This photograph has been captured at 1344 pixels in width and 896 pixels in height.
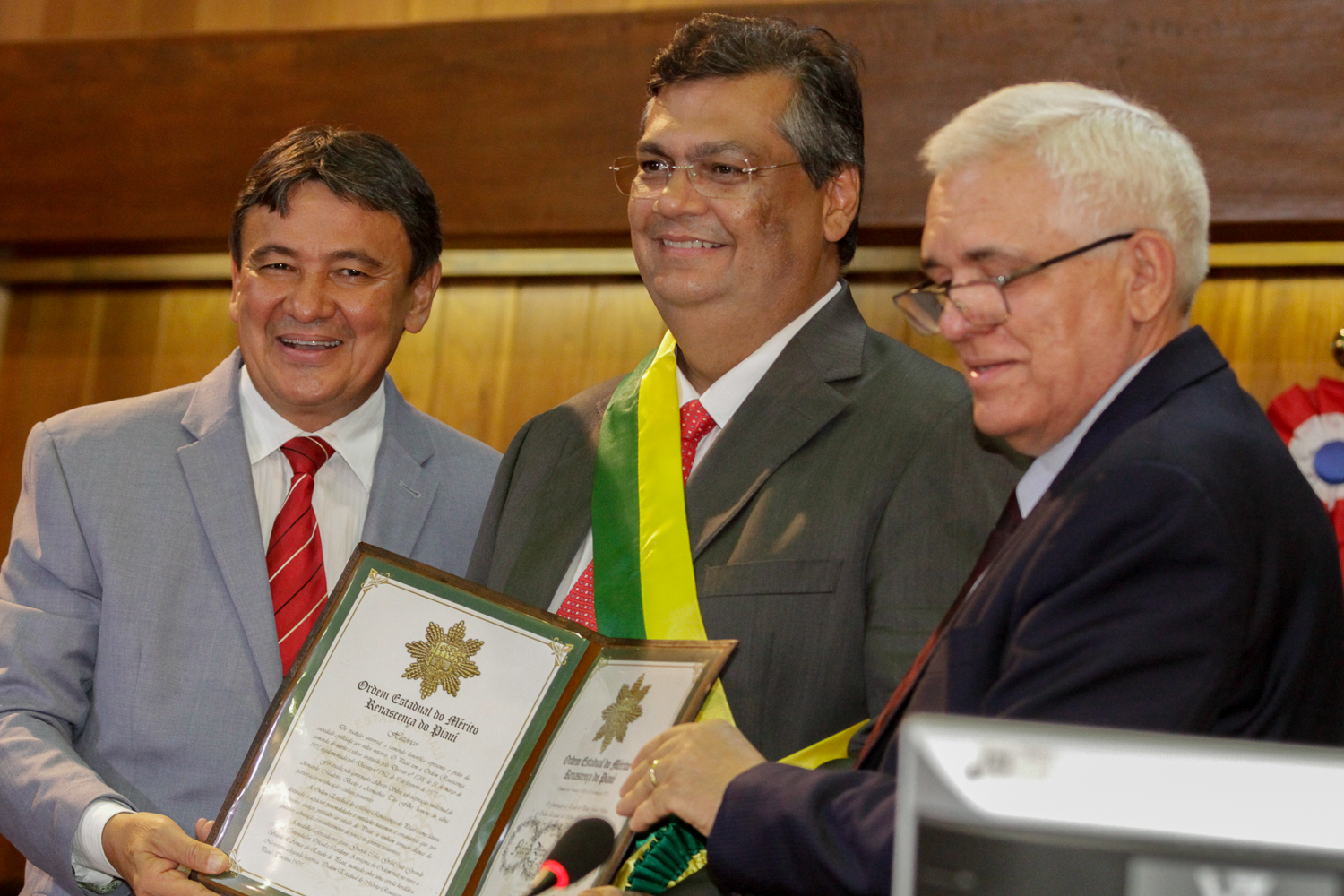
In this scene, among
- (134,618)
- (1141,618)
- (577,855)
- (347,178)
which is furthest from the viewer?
(347,178)

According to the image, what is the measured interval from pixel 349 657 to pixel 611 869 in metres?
0.44

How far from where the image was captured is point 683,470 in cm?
187

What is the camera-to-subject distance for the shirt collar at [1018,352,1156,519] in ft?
4.31

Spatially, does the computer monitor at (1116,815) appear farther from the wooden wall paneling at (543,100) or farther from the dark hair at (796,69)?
the wooden wall paneling at (543,100)

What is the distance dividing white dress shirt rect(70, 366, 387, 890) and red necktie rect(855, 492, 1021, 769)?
1.04 m

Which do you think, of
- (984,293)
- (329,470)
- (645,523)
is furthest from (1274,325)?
(329,470)

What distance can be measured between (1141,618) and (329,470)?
1471mm

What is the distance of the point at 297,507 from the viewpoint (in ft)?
6.97

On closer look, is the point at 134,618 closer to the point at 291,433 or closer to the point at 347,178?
the point at 291,433

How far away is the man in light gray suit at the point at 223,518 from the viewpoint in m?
1.96

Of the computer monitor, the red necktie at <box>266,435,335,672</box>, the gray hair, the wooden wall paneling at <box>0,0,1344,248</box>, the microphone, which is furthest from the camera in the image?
the wooden wall paneling at <box>0,0,1344,248</box>

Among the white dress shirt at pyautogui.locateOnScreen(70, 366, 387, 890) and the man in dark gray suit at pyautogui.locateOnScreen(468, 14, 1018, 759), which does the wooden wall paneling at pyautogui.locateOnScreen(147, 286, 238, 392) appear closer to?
the white dress shirt at pyautogui.locateOnScreen(70, 366, 387, 890)

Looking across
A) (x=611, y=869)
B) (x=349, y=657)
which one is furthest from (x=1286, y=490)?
(x=349, y=657)

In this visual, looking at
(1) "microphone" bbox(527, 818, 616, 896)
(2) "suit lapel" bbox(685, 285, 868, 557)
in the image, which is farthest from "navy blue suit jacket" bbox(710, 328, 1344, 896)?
(2) "suit lapel" bbox(685, 285, 868, 557)
